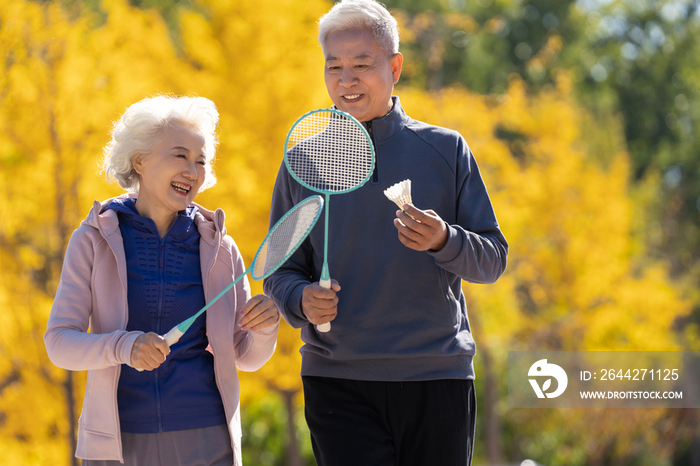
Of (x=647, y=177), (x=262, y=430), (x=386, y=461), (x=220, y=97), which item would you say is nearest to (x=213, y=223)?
(x=386, y=461)

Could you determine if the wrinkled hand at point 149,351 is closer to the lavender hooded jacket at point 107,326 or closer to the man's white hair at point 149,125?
the lavender hooded jacket at point 107,326

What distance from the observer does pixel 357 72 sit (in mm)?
2547

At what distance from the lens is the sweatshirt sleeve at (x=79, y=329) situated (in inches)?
87.1

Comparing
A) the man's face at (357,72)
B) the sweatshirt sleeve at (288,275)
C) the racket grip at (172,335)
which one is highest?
the man's face at (357,72)

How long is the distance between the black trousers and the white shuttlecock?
2.22ft

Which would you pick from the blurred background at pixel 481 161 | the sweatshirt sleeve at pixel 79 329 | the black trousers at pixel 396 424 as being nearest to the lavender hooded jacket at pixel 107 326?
the sweatshirt sleeve at pixel 79 329

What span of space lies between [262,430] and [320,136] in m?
11.5

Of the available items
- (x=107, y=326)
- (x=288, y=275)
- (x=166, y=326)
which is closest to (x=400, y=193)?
(x=288, y=275)

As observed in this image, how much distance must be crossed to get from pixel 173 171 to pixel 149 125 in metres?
0.21

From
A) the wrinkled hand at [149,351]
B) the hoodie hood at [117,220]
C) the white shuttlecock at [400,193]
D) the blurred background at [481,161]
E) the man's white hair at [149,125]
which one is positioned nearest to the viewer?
the wrinkled hand at [149,351]

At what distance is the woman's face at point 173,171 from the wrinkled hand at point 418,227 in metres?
0.81

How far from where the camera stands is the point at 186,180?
2.50 metres

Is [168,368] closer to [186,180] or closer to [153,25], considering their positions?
[186,180]

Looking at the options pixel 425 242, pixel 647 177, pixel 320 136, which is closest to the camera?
pixel 425 242
